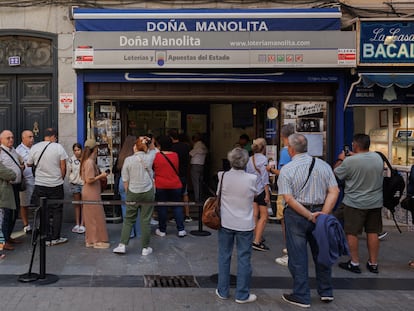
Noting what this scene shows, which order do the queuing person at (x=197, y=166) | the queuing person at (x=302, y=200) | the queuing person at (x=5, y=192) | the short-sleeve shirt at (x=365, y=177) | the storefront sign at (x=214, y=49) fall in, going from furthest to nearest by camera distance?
the queuing person at (x=197, y=166) → the storefront sign at (x=214, y=49) → the queuing person at (x=5, y=192) → the short-sleeve shirt at (x=365, y=177) → the queuing person at (x=302, y=200)

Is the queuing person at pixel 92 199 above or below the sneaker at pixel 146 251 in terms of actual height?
above

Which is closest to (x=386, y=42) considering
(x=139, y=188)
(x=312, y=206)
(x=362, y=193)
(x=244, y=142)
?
(x=244, y=142)

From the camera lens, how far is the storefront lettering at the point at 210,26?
858cm

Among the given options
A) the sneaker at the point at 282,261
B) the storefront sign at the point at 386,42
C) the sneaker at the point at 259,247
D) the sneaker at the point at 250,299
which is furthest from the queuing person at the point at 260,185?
the storefront sign at the point at 386,42

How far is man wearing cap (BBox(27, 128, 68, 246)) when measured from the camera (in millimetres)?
7148

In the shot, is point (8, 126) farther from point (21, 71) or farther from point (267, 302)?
point (267, 302)

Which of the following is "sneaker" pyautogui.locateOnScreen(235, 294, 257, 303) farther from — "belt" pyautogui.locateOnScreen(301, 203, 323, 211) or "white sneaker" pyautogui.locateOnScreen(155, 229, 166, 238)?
"white sneaker" pyautogui.locateOnScreen(155, 229, 166, 238)

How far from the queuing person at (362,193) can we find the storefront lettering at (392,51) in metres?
3.38

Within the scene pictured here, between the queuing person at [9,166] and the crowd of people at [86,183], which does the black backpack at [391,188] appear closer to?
the crowd of people at [86,183]

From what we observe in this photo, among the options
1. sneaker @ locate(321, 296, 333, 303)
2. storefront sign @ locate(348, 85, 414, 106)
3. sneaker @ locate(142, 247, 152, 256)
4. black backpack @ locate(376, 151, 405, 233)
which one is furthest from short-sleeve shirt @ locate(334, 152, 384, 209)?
storefront sign @ locate(348, 85, 414, 106)

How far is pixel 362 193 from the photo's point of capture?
6.01m

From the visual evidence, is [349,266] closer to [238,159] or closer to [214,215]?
[214,215]

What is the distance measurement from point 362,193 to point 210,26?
173 inches

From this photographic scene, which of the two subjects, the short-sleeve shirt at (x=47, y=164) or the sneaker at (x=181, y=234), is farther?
the sneaker at (x=181, y=234)
